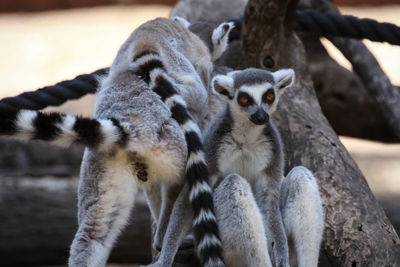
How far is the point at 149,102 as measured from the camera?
12.6 ft

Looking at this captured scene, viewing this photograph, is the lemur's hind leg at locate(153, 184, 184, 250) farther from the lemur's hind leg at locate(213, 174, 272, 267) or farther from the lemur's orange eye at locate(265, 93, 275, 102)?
the lemur's orange eye at locate(265, 93, 275, 102)

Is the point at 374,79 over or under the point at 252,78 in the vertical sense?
under

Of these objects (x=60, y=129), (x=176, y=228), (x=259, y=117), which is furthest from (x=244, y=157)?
(x=60, y=129)

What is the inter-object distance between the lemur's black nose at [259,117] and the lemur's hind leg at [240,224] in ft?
1.25

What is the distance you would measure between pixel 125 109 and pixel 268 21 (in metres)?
1.81

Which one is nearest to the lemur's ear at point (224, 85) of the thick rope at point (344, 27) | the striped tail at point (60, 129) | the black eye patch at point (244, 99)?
the black eye patch at point (244, 99)

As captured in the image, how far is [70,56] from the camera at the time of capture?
1317cm

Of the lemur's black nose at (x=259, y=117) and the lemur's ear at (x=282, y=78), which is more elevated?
the lemur's ear at (x=282, y=78)

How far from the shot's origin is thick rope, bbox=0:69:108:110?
4.88m

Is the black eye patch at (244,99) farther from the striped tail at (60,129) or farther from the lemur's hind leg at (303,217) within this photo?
the striped tail at (60,129)

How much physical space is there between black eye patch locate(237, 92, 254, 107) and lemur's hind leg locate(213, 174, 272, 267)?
0.55 m

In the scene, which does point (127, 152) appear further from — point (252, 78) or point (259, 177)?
point (252, 78)

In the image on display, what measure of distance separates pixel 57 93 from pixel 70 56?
823cm

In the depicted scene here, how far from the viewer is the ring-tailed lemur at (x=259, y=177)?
376cm
